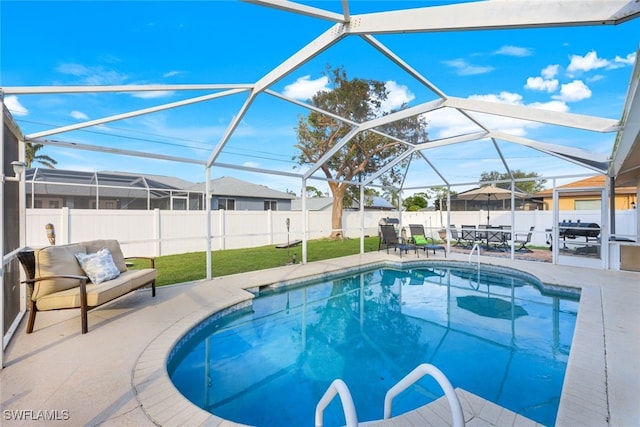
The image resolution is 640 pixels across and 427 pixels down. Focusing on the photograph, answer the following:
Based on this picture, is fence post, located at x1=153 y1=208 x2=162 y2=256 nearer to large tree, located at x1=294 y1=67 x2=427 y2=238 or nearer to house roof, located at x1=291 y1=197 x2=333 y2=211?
large tree, located at x1=294 y1=67 x2=427 y2=238

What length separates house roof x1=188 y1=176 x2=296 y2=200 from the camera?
18094 mm

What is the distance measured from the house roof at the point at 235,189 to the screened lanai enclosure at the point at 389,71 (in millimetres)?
9121

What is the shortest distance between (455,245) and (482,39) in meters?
10.4

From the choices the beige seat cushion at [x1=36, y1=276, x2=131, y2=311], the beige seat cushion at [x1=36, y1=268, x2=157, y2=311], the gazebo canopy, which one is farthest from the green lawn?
the gazebo canopy

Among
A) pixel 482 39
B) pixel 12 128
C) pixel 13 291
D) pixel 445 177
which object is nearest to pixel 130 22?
pixel 12 128

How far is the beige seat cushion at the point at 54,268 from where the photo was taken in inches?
146

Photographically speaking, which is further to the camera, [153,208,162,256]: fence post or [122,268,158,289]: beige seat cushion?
[153,208,162,256]: fence post

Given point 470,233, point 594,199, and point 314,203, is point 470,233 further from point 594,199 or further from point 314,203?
point 314,203

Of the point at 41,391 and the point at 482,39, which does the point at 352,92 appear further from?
the point at 41,391

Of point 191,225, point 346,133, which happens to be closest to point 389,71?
point 346,133

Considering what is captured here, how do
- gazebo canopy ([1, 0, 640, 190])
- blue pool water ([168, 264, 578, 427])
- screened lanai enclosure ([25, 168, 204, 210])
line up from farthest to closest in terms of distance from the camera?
screened lanai enclosure ([25, 168, 204, 210])
blue pool water ([168, 264, 578, 427])
gazebo canopy ([1, 0, 640, 190])

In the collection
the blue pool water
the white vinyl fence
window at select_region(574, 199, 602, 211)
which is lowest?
the blue pool water

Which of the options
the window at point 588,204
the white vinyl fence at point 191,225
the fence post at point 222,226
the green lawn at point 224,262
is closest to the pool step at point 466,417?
the white vinyl fence at point 191,225

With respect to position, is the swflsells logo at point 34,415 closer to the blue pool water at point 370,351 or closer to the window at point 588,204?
the blue pool water at point 370,351
